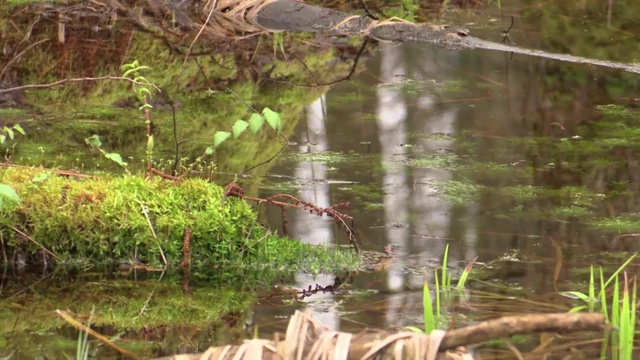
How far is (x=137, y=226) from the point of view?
395 cm

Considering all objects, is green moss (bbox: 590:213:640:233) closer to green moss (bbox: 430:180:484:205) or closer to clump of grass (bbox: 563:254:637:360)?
green moss (bbox: 430:180:484:205)

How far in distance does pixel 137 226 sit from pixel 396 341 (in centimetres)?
229

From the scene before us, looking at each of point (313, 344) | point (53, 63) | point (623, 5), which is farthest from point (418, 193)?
point (623, 5)

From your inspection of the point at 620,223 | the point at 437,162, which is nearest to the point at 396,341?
the point at 620,223

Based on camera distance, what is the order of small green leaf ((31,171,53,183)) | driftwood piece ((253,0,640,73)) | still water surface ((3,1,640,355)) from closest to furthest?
still water surface ((3,1,640,355)), small green leaf ((31,171,53,183)), driftwood piece ((253,0,640,73))

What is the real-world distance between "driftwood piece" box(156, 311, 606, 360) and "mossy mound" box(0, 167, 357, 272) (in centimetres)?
208

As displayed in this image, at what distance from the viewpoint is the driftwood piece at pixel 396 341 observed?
1.78m

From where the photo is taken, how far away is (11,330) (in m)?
3.28

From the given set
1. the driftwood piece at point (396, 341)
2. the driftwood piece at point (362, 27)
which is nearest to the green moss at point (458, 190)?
the driftwood piece at point (396, 341)

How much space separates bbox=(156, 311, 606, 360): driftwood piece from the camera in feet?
5.84

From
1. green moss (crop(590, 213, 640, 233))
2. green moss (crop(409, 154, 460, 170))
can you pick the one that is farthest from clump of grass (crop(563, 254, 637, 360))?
green moss (crop(409, 154, 460, 170))

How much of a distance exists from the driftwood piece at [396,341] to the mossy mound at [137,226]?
6.84 feet

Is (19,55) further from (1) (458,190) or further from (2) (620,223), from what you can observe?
(2) (620,223)

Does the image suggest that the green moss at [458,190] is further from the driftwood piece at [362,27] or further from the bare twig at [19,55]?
the bare twig at [19,55]
